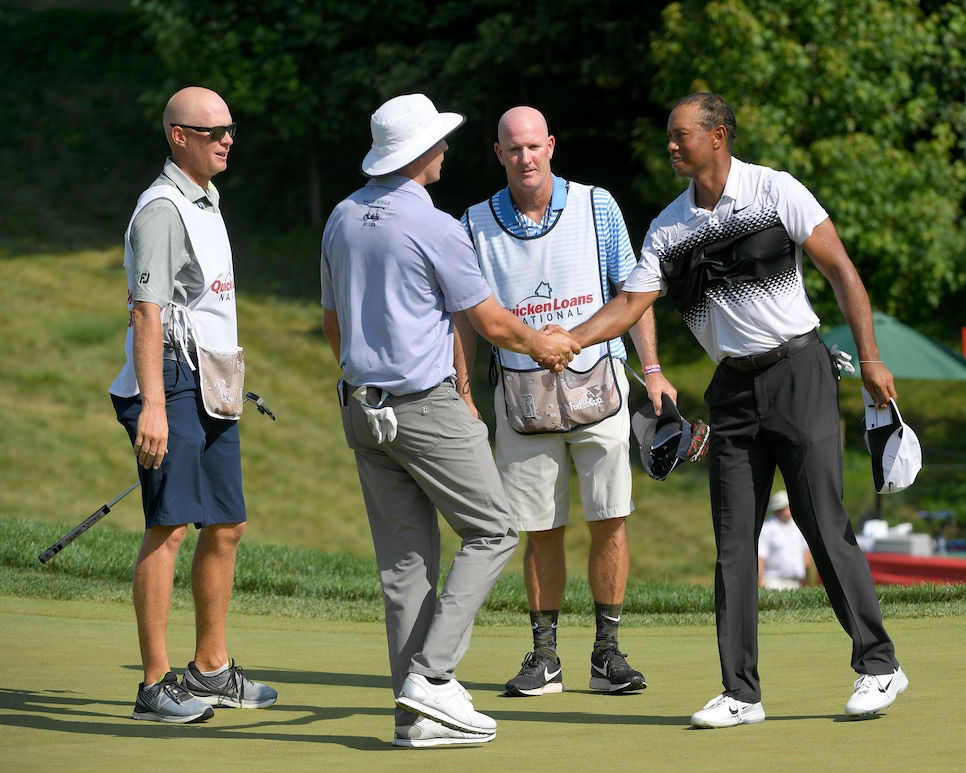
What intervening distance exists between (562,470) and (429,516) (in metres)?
1.41

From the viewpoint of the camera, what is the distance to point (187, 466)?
5.52 meters

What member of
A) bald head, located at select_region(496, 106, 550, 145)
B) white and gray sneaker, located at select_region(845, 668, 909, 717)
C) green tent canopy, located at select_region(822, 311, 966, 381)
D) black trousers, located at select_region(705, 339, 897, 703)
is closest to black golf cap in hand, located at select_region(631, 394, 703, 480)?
black trousers, located at select_region(705, 339, 897, 703)

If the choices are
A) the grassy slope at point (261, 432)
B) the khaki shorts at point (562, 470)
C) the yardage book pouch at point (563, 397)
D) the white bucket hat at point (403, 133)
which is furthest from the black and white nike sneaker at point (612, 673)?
the grassy slope at point (261, 432)

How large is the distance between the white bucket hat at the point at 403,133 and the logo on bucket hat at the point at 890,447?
1775 mm

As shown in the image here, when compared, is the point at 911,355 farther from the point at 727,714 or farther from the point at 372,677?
the point at 727,714

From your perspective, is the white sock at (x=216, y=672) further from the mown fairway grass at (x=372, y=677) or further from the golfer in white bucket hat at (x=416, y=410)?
the golfer in white bucket hat at (x=416, y=410)

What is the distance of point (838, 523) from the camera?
5320 mm

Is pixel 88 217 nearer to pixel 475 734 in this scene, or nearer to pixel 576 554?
pixel 576 554

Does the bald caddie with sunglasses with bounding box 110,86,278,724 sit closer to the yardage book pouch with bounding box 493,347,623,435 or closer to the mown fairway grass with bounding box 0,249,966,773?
the mown fairway grass with bounding box 0,249,966,773

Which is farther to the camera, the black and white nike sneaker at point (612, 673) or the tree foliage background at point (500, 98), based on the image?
the tree foliage background at point (500, 98)

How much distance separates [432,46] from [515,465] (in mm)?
22029

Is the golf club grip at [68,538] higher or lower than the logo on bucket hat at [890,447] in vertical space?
lower

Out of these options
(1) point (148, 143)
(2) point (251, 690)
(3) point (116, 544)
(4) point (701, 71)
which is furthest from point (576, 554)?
(1) point (148, 143)

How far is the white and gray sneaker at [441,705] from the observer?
15.9 feet
